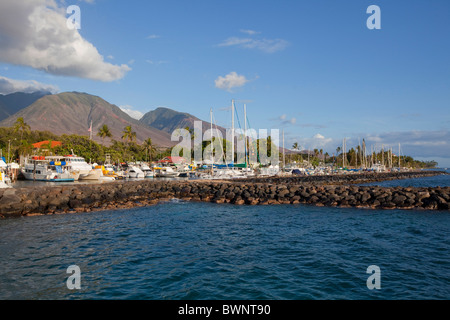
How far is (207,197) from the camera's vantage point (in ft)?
114

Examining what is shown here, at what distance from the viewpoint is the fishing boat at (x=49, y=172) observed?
61344 mm

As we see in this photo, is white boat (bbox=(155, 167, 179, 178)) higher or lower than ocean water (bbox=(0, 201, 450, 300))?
higher

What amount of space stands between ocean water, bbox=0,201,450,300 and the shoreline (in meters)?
4.38

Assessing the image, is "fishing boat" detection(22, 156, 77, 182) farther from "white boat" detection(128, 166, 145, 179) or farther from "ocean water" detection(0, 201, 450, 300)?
"ocean water" detection(0, 201, 450, 300)

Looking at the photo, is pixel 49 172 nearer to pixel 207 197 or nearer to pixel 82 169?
pixel 82 169

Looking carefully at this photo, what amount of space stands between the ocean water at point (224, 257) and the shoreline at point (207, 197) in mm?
4385

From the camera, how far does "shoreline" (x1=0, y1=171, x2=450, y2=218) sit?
2553 cm

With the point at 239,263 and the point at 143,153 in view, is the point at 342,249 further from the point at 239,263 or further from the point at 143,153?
the point at 143,153

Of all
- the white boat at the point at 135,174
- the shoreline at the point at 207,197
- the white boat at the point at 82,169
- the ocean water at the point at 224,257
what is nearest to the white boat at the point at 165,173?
the white boat at the point at 135,174

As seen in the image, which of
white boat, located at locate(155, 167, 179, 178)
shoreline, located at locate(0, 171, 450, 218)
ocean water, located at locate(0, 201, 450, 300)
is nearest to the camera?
ocean water, located at locate(0, 201, 450, 300)

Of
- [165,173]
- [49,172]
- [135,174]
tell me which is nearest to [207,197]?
A: [135,174]

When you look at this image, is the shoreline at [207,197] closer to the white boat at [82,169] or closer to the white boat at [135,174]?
the white boat at [82,169]

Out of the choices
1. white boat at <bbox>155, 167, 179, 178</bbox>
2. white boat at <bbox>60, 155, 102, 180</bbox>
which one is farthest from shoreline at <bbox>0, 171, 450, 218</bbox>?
white boat at <bbox>155, 167, 179, 178</bbox>

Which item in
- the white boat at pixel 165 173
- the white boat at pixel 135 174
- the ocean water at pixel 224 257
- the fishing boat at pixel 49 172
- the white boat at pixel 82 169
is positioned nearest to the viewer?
the ocean water at pixel 224 257
